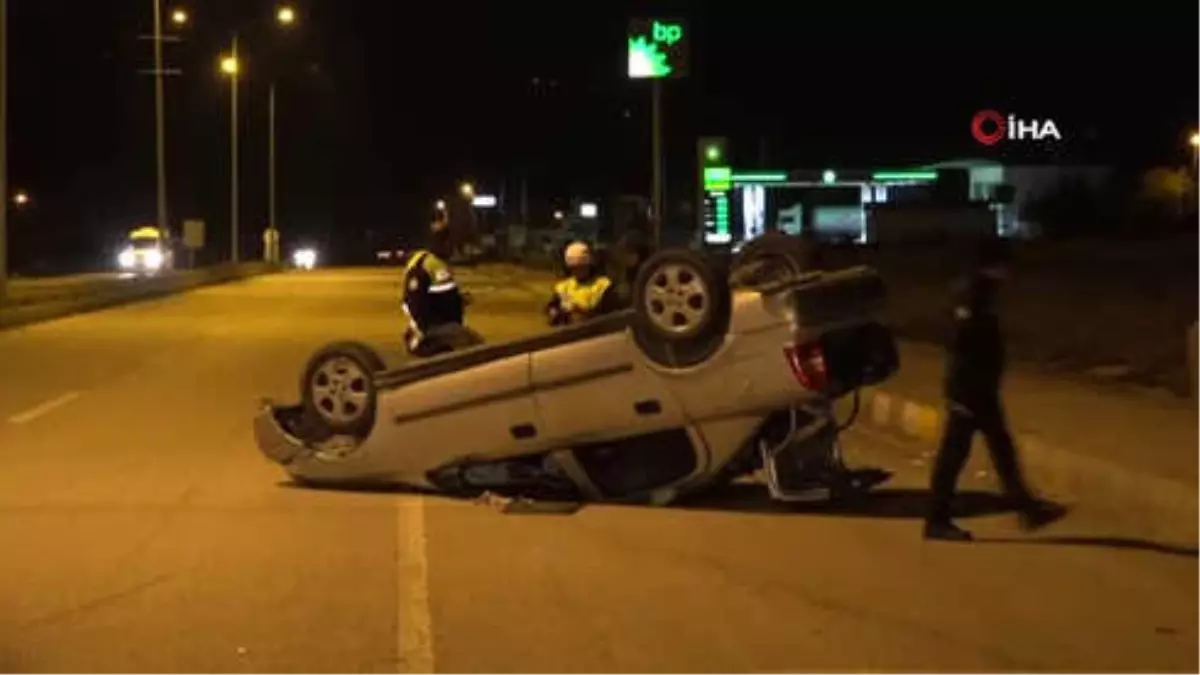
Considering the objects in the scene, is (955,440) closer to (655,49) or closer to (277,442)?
(277,442)

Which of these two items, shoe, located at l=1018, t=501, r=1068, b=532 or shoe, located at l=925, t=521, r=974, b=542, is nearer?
shoe, located at l=925, t=521, r=974, b=542

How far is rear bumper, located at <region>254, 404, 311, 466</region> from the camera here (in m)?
12.7

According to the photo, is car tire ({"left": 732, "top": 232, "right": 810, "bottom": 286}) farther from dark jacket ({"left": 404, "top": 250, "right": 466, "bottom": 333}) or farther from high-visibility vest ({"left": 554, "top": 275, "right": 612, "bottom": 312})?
dark jacket ({"left": 404, "top": 250, "right": 466, "bottom": 333})

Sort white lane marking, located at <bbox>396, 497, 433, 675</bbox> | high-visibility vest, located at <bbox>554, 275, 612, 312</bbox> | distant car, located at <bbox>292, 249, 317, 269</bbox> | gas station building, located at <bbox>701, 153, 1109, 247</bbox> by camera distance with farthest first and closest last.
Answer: distant car, located at <bbox>292, 249, 317, 269</bbox>
gas station building, located at <bbox>701, 153, 1109, 247</bbox>
high-visibility vest, located at <bbox>554, 275, 612, 312</bbox>
white lane marking, located at <bbox>396, 497, 433, 675</bbox>

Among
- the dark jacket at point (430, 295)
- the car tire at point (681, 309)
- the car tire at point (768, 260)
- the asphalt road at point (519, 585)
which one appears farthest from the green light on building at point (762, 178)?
the car tire at point (681, 309)

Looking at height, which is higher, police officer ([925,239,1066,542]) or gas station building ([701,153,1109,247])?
gas station building ([701,153,1109,247])

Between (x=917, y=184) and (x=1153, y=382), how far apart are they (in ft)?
240

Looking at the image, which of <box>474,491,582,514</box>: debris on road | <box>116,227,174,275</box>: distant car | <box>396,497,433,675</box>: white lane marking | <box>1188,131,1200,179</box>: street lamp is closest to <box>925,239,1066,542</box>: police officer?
<box>474,491,582,514</box>: debris on road

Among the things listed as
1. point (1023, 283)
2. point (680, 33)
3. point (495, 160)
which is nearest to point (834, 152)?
point (495, 160)

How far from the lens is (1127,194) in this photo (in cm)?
7244

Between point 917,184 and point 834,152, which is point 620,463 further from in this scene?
point 834,152

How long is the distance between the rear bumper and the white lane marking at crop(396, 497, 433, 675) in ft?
3.26

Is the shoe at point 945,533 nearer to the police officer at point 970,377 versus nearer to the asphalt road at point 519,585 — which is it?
the police officer at point 970,377

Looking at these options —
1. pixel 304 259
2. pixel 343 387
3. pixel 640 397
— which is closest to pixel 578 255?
pixel 343 387
